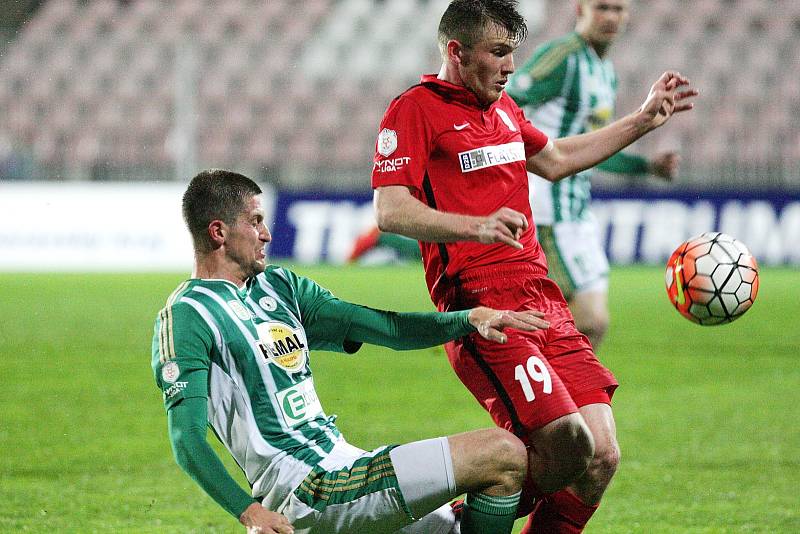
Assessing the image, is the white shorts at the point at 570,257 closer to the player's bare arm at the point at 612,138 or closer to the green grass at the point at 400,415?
the green grass at the point at 400,415

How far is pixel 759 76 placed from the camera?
69.8 ft

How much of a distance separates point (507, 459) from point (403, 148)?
1128 mm

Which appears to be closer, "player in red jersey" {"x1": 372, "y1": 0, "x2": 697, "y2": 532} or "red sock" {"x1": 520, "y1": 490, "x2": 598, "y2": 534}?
"player in red jersey" {"x1": 372, "y1": 0, "x2": 697, "y2": 532}

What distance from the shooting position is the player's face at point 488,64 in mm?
4055

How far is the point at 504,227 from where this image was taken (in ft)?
11.9

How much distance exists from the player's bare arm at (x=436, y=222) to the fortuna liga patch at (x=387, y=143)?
0.13 m

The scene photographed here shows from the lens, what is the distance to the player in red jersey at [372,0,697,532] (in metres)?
3.97

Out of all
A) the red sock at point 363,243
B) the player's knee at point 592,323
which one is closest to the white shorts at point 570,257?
the player's knee at point 592,323

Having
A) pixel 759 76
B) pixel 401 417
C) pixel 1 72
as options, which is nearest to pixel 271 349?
pixel 401 417

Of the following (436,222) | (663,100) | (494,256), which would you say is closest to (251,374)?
(436,222)

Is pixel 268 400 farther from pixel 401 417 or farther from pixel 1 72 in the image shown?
pixel 1 72

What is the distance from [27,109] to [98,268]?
574 centimetres

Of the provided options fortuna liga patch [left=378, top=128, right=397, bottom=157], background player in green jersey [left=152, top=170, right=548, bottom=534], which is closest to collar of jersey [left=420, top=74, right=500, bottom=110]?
fortuna liga patch [left=378, top=128, right=397, bottom=157]

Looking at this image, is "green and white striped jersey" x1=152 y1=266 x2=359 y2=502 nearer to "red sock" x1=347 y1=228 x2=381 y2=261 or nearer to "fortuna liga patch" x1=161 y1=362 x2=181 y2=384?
"fortuna liga patch" x1=161 y1=362 x2=181 y2=384
